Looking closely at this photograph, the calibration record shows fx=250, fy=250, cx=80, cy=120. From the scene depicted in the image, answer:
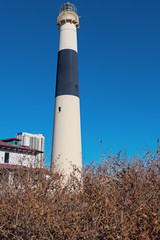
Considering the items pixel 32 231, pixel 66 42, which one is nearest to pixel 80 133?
pixel 66 42

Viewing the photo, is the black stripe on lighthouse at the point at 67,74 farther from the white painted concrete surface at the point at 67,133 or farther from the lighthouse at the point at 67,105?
the white painted concrete surface at the point at 67,133

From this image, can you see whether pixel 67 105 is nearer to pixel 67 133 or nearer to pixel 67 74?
pixel 67 133

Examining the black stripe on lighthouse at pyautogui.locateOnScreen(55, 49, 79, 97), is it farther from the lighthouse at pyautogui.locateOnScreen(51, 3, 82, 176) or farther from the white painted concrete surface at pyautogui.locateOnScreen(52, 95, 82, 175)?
the white painted concrete surface at pyautogui.locateOnScreen(52, 95, 82, 175)

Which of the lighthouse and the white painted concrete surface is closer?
the white painted concrete surface

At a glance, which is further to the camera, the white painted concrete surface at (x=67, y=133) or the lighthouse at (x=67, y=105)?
the lighthouse at (x=67, y=105)

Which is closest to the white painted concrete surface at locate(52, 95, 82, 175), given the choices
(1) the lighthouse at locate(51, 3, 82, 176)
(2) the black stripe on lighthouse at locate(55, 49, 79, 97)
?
(1) the lighthouse at locate(51, 3, 82, 176)

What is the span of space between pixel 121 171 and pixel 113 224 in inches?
156

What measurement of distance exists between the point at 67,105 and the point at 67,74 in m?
2.85

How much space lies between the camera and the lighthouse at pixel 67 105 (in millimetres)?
19516

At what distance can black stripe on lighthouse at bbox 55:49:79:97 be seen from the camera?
2131 centimetres

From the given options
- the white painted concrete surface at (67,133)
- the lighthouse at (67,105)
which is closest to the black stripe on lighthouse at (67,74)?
the lighthouse at (67,105)

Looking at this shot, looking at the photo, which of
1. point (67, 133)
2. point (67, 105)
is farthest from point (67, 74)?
point (67, 133)

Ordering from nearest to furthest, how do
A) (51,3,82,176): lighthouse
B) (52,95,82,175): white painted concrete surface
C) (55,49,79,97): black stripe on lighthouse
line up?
(52,95,82,175): white painted concrete surface → (51,3,82,176): lighthouse → (55,49,79,97): black stripe on lighthouse

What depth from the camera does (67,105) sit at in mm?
20797
